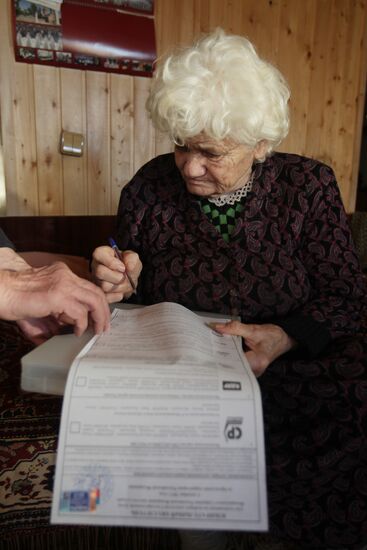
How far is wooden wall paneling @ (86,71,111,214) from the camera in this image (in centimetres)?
222

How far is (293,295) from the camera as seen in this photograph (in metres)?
1.05

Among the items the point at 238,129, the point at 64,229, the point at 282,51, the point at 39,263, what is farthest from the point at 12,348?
the point at 282,51

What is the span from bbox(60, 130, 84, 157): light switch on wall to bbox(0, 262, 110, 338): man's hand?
1559 millimetres

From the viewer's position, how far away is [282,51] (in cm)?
255

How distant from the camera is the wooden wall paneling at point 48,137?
2.13m

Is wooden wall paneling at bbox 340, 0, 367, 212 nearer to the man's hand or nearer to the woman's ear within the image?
the woman's ear

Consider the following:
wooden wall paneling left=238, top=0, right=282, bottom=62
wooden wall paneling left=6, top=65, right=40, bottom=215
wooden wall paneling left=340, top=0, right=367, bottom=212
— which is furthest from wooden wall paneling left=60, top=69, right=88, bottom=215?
wooden wall paneling left=340, top=0, right=367, bottom=212

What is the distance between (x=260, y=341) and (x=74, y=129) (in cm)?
173

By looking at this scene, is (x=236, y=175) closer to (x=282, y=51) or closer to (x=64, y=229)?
(x=64, y=229)

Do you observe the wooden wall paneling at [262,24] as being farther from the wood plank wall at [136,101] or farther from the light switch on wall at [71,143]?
the light switch on wall at [71,143]

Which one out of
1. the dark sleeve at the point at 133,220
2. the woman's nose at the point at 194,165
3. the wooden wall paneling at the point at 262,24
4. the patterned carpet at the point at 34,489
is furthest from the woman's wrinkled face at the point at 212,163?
the wooden wall paneling at the point at 262,24

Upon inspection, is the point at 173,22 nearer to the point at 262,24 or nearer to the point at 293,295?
the point at 262,24

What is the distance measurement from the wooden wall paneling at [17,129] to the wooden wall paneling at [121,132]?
39 centimetres

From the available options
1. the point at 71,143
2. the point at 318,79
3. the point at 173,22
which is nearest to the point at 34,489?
the point at 71,143
